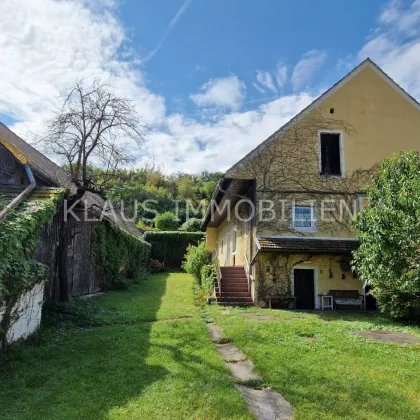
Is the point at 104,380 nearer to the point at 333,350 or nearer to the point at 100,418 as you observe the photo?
the point at 100,418

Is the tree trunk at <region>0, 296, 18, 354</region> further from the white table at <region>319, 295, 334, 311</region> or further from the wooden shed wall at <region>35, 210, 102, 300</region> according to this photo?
the white table at <region>319, 295, 334, 311</region>

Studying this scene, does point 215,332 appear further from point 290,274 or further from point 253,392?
point 290,274

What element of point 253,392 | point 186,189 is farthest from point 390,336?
point 186,189

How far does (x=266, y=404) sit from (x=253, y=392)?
42cm

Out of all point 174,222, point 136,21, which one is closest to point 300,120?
point 136,21

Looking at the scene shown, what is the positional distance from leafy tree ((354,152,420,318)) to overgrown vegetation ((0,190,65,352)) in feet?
27.1

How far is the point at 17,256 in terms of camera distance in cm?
650

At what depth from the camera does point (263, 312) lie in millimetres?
11836

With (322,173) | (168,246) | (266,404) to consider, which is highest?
(322,173)

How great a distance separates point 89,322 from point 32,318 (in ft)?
6.48

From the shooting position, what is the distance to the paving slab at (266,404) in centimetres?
420

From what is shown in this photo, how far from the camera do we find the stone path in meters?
4.26

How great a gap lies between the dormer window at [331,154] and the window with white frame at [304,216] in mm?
1518

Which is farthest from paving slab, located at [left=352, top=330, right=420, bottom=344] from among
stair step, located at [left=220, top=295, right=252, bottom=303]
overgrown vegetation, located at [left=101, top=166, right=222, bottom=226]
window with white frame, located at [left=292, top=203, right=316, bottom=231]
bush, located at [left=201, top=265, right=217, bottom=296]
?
overgrown vegetation, located at [left=101, top=166, right=222, bottom=226]
